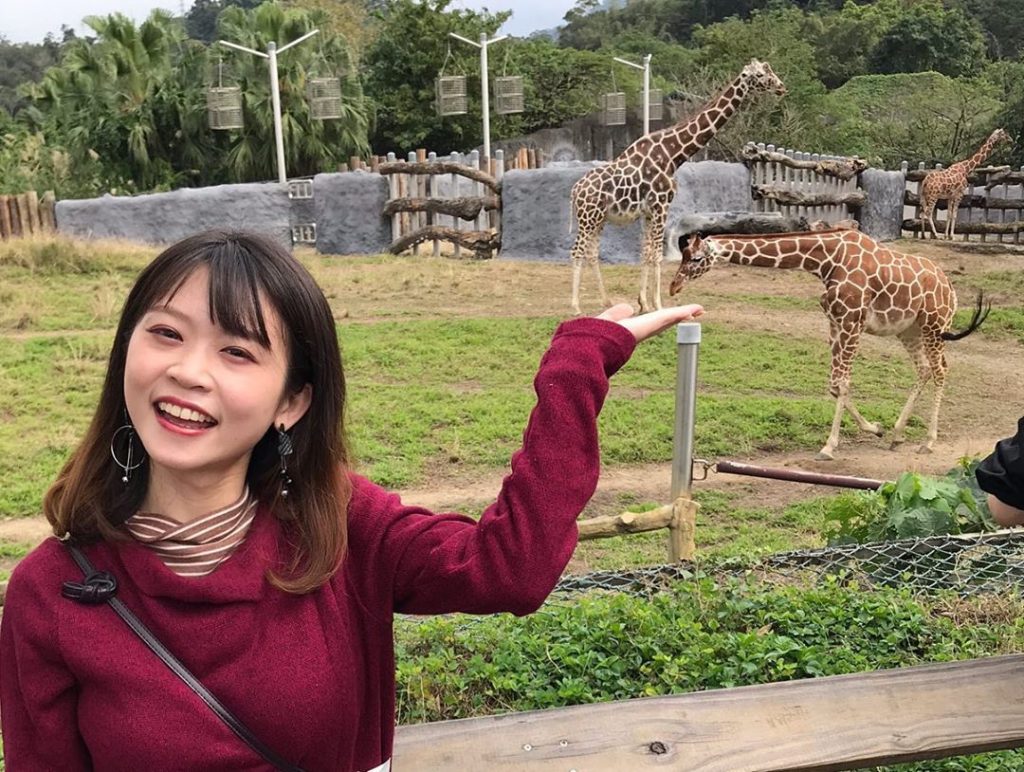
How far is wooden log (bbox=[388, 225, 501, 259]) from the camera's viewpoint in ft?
47.1

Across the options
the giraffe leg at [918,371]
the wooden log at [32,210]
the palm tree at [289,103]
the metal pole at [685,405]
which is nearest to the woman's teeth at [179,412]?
the metal pole at [685,405]

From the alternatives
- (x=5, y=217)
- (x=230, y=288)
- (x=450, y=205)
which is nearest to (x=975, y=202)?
(x=450, y=205)

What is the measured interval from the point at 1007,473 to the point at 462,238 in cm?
1306

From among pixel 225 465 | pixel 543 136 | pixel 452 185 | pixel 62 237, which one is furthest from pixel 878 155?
pixel 225 465

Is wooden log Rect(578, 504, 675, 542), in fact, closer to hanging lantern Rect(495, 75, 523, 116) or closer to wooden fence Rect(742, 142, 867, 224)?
wooden fence Rect(742, 142, 867, 224)

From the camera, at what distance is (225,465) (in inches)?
54.9

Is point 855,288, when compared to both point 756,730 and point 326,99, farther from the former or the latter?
point 326,99

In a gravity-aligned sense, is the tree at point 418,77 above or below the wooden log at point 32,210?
above

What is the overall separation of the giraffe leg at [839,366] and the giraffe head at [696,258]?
0.88 metres

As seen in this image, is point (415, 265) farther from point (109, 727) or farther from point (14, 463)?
point (109, 727)

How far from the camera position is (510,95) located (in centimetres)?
1930

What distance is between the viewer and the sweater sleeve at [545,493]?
1297 millimetres

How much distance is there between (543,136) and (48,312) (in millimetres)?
20461

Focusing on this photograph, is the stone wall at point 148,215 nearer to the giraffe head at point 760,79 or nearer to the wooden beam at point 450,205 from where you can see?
the wooden beam at point 450,205
